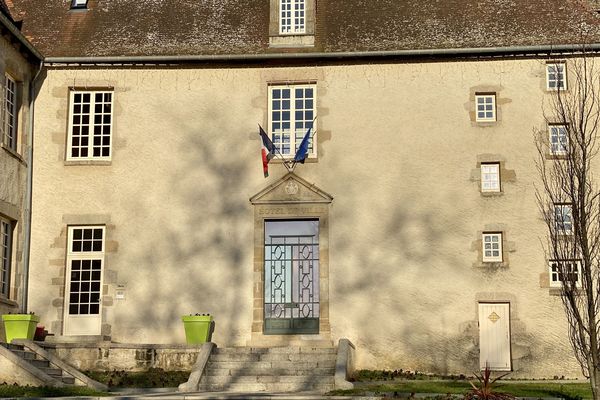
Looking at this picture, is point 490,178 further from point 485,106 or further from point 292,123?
point 292,123

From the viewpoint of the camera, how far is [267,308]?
58.2 ft

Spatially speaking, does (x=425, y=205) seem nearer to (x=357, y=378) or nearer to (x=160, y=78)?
(x=357, y=378)

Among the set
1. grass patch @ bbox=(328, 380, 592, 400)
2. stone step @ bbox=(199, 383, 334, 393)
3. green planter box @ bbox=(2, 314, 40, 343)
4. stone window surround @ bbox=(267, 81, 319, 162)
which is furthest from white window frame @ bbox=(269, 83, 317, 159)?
green planter box @ bbox=(2, 314, 40, 343)

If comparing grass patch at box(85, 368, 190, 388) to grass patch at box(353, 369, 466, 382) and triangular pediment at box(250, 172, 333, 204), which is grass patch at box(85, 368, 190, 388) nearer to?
grass patch at box(353, 369, 466, 382)

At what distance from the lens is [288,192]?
18.0 metres

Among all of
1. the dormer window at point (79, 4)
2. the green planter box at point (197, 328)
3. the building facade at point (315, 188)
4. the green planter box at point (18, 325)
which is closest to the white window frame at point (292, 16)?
the building facade at point (315, 188)

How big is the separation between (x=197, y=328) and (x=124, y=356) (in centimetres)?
147

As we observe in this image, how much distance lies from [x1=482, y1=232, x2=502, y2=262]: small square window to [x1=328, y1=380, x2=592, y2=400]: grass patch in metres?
2.39

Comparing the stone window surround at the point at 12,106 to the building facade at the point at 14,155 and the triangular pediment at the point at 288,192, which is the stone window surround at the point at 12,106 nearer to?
the building facade at the point at 14,155

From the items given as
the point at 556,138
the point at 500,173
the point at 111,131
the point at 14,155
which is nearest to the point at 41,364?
the point at 14,155

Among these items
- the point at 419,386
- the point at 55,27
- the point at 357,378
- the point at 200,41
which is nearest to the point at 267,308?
the point at 357,378

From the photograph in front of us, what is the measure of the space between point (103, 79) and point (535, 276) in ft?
27.5

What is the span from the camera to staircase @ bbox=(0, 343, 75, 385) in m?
15.1

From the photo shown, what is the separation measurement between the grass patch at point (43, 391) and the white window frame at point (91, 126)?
5.21 m
